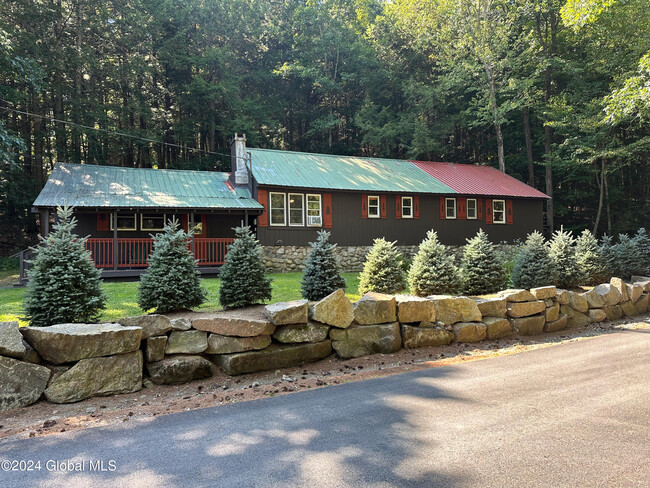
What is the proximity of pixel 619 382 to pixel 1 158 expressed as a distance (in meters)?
20.0

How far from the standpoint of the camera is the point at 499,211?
20641 mm

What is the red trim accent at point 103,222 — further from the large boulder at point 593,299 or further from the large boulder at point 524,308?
the large boulder at point 593,299

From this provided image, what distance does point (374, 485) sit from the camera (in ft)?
8.59

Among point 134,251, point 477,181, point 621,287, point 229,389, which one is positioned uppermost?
point 477,181

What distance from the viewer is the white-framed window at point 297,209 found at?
1673 centimetres

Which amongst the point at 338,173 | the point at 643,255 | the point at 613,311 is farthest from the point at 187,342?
the point at 338,173

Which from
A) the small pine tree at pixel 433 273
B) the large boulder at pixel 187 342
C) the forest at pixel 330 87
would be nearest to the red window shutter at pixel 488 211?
the forest at pixel 330 87

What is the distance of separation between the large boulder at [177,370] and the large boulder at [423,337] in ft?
10.5

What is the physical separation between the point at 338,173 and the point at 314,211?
270 centimetres

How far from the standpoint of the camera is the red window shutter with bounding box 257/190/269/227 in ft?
52.7

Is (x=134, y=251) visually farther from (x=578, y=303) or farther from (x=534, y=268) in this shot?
(x=578, y=303)

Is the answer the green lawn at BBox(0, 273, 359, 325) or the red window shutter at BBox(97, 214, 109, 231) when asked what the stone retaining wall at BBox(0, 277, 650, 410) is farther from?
the red window shutter at BBox(97, 214, 109, 231)

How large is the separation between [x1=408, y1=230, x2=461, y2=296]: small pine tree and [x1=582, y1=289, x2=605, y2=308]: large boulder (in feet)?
10.7

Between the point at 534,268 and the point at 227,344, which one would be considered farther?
the point at 534,268
